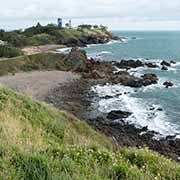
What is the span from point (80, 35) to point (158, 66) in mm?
57077

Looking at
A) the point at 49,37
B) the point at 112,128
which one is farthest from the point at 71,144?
the point at 49,37

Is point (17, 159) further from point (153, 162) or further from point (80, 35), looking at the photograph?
point (80, 35)

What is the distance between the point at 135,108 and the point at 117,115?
13.7 ft

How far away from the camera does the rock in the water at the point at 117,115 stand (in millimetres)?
31297

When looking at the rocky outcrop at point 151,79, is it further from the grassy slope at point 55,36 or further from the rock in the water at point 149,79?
the grassy slope at point 55,36

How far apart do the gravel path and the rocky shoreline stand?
1.18m

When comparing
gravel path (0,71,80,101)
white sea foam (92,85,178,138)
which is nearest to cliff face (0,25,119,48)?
gravel path (0,71,80,101)

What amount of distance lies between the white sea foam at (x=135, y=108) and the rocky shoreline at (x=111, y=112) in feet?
2.82

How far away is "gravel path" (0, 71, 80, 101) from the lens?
4181cm

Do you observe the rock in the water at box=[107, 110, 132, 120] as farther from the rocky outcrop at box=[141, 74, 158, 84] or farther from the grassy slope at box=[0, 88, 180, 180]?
the grassy slope at box=[0, 88, 180, 180]

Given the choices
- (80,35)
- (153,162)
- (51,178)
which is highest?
(51,178)

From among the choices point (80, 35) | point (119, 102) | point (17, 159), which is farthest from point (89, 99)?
point (80, 35)

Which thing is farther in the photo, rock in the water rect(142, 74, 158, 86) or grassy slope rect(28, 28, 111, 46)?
grassy slope rect(28, 28, 111, 46)

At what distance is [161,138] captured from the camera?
26062 mm
